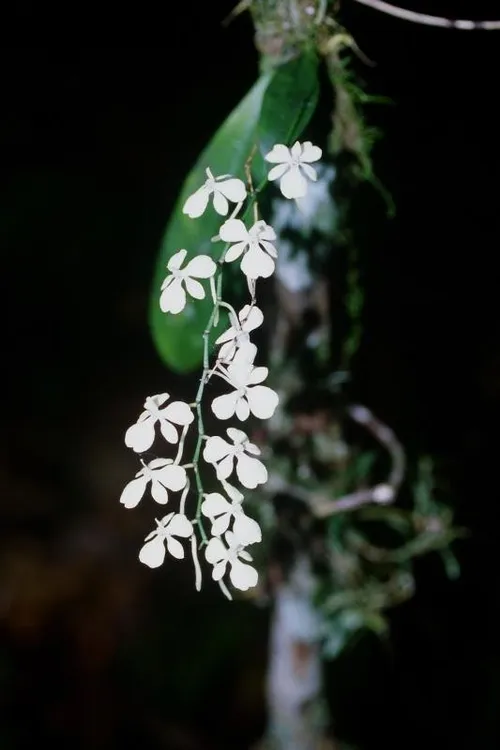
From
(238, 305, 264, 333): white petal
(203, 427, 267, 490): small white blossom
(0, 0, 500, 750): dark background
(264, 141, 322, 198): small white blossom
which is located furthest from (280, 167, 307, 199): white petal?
(0, 0, 500, 750): dark background

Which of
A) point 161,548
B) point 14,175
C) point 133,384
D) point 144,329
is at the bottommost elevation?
point 161,548

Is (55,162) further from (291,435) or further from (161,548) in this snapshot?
(161,548)

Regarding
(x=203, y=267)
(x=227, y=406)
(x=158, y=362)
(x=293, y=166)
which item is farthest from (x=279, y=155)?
(x=158, y=362)

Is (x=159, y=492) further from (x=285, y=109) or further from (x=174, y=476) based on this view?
(x=285, y=109)

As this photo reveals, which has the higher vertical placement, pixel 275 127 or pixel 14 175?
pixel 14 175

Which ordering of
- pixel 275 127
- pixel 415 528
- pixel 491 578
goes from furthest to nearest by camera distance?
pixel 491 578
pixel 415 528
pixel 275 127

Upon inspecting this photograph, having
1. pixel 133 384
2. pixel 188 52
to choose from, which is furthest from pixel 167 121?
pixel 133 384

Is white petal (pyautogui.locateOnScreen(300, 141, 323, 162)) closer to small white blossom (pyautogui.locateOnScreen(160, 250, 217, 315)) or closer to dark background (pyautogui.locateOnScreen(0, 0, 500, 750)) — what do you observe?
small white blossom (pyautogui.locateOnScreen(160, 250, 217, 315))
